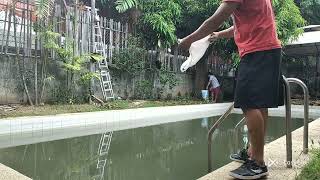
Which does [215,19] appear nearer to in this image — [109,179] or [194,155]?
[109,179]

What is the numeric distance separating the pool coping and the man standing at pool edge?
154 inches

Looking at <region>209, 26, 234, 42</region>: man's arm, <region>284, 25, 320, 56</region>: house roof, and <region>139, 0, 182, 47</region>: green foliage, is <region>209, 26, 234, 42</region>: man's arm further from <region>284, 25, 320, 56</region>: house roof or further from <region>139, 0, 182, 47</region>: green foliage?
<region>284, 25, 320, 56</region>: house roof

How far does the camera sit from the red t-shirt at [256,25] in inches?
89.7

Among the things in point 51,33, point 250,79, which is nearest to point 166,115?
point 51,33

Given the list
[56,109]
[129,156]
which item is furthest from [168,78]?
[129,156]

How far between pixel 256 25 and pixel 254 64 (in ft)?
0.77

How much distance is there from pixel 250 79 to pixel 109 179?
184 cm

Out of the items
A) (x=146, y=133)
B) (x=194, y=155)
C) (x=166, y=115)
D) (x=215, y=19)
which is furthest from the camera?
(x=166, y=115)

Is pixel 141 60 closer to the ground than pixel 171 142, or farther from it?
farther from it

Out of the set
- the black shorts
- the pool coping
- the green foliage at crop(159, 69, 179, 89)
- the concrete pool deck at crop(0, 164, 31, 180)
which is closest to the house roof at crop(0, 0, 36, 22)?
the pool coping

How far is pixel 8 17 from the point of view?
313 inches

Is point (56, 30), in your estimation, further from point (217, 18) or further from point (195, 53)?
point (217, 18)

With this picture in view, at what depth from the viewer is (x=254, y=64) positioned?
7.42 ft

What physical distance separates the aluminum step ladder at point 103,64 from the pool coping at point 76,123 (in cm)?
171
